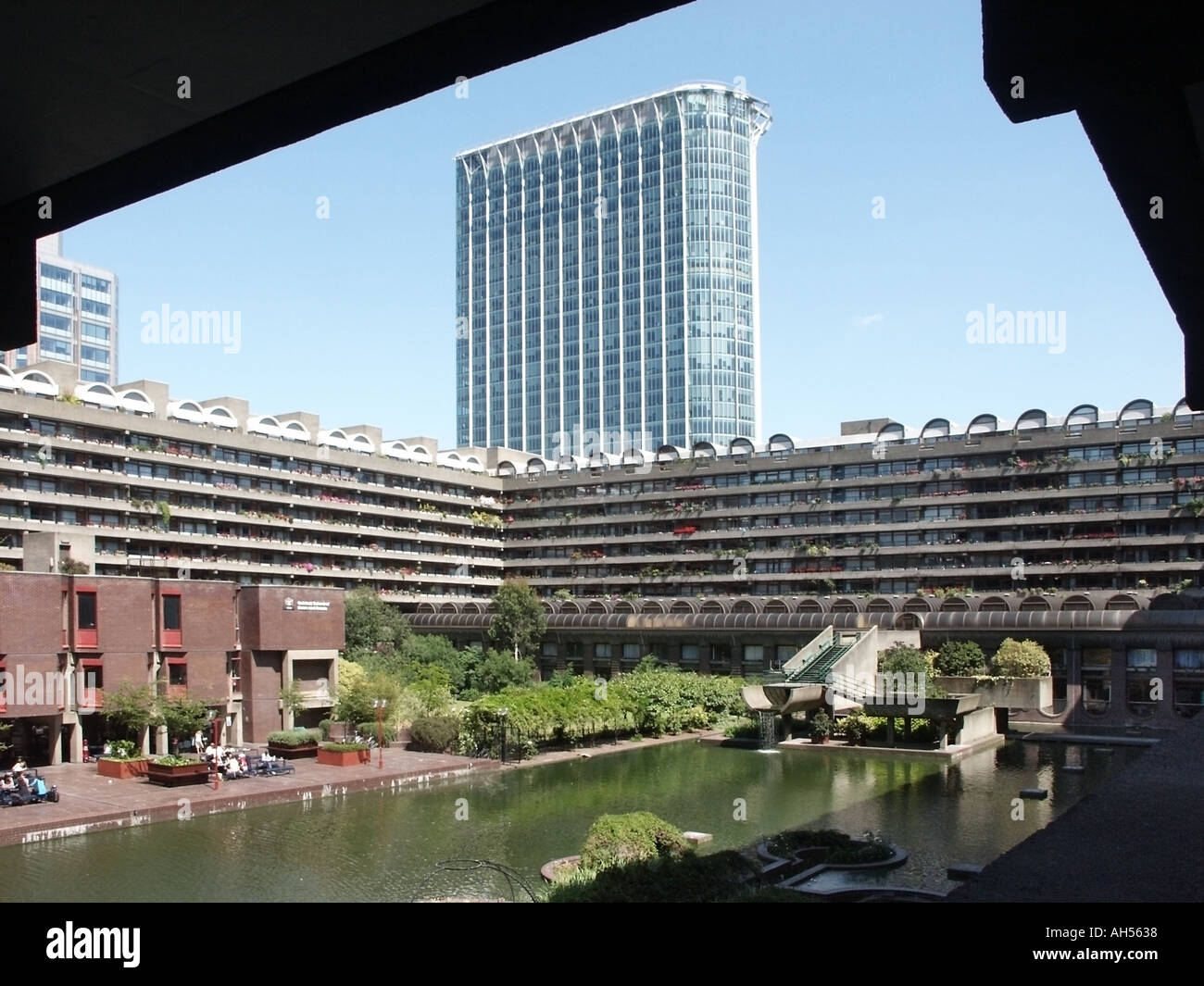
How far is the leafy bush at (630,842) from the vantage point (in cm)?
2594

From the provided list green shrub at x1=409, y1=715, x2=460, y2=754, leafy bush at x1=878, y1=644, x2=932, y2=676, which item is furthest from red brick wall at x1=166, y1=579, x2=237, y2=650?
leafy bush at x1=878, y1=644, x2=932, y2=676

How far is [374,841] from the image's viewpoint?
31219mm

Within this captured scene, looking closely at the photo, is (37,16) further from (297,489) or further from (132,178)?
(297,489)

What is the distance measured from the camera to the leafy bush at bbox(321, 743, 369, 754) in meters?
43.5

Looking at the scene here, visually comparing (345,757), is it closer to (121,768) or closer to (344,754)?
(344,754)

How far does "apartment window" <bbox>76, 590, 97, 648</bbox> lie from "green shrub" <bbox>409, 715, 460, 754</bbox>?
1305cm

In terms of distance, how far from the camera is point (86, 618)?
143ft

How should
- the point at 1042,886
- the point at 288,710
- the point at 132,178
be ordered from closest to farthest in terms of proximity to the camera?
the point at 132,178 < the point at 1042,886 < the point at 288,710

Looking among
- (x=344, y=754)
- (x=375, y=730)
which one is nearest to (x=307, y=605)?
(x=375, y=730)

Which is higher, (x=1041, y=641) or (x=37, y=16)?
(x=37, y=16)

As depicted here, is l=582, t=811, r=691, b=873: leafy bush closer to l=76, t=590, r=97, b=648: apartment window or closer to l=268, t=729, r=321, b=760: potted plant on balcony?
l=268, t=729, r=321, b=760: potted plant on balcony

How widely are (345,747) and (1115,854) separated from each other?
35745mm

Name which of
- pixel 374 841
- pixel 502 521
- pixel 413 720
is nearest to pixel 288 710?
pixel 413 720
